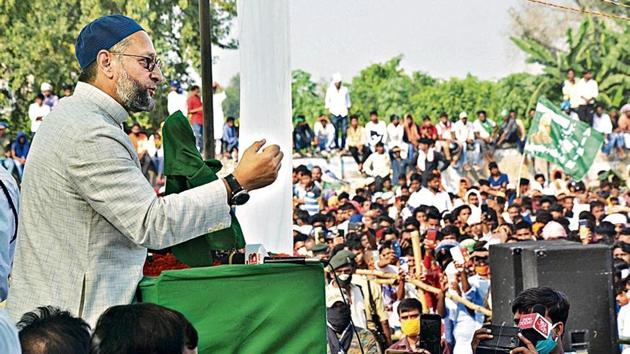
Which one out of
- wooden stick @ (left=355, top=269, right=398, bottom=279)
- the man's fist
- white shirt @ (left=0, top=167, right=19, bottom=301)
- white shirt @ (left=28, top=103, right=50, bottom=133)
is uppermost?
white shirt @ (left=28, top=103, right=50, bottom=133)

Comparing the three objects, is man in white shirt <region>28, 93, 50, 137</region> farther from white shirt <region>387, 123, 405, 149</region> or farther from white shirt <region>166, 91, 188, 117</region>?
white shirt <region>387, 123, 405, 149</region>

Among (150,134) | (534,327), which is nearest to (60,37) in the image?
(150,134)

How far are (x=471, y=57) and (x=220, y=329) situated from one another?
2525 centimetres

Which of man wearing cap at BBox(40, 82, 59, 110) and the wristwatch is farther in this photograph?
man wearing cap at BBox(40, 82, 59, 110)

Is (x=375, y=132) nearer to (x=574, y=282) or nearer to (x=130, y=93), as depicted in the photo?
(x=574, y=282)

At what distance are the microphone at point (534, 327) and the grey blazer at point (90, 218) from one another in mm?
1501

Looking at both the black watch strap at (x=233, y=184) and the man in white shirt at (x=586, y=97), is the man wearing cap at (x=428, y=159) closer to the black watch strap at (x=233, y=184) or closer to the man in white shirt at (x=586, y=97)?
the man in white shirt at (x=586, y=97)

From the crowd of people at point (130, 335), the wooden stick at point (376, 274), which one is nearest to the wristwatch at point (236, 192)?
the crowd of people at point (130, 335)

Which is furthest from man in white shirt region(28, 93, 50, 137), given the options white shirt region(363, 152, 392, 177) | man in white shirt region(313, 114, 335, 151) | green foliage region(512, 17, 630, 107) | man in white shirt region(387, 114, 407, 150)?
green foliage region(512, 17, 630, 107)

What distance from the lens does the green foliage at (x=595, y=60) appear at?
24562 mm

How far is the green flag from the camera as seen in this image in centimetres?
1839

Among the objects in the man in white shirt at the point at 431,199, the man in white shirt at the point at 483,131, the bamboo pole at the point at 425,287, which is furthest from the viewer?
the man in white shirt at the point at 483,131

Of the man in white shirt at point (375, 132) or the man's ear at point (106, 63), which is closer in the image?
the man's ear at point (106, 63)

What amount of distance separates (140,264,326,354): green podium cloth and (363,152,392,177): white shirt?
18.9m
